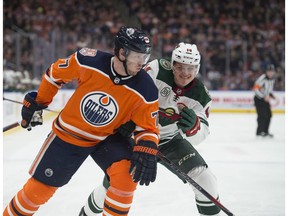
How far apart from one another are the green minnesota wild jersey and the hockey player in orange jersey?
327 mm

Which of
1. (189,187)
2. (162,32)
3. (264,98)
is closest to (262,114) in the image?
(264,98)

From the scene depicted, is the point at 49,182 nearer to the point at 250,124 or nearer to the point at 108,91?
the point at 108,91

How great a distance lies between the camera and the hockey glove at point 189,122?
227 cm

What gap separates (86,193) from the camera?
336 centimetres

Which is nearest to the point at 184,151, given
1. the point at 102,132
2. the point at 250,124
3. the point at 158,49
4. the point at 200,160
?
the point at 200,160

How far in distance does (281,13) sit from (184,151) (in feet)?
35.1

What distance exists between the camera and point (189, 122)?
89.7 inches

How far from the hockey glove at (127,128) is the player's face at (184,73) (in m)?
0.35

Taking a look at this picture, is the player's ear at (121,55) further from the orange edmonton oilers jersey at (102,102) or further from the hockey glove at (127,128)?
the hockey glove at (127,128)

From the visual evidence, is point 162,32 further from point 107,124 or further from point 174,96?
point 107,124

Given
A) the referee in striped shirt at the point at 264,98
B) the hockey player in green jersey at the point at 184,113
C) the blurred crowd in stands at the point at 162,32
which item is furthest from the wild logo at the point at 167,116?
the blurred crowd in stands at the point at 162,32

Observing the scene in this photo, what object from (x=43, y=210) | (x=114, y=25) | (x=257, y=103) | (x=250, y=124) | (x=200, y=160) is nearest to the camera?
(x=200, y=160)

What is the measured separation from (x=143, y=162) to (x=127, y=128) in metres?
0.24

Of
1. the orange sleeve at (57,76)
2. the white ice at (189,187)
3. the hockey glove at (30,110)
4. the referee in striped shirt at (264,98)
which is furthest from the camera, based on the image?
the referee in striped shirt at (264,98)
